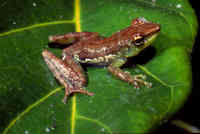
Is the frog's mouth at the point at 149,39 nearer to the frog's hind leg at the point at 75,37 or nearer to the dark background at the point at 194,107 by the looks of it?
the frog's hind leg at the point at 75,37

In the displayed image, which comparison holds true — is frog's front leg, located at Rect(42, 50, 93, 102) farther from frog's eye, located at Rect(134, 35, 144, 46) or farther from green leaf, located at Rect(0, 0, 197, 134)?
frog's eye, located at Rect(134, 35, 144, 46)

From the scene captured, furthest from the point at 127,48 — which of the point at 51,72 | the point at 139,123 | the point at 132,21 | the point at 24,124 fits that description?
the point at 24,124

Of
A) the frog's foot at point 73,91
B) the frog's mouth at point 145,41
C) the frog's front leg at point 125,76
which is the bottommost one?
the frog's foot at point 73,91

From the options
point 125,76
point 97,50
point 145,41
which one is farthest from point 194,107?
point 97,50

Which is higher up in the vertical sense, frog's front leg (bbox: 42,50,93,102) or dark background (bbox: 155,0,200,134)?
frog's front leg (bbox: 42,50,93,102)

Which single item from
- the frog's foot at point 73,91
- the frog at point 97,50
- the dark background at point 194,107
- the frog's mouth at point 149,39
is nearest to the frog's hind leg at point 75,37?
the frog at point 97,50

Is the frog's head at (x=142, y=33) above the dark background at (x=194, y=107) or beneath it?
above

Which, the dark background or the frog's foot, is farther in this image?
the dark background

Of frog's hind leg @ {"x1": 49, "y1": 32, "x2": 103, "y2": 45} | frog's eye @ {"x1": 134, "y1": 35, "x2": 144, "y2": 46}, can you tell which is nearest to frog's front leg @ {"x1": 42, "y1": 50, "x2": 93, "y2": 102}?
frog's hind leg @ {"x1": 49, "y1": 32, "x2": 103, "y2": 45}
